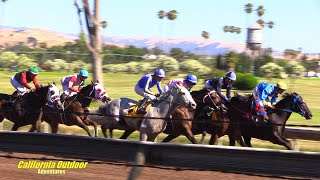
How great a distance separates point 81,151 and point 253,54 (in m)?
44.3

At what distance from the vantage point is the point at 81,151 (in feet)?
23.5

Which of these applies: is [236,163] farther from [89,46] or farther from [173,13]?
[173,13]

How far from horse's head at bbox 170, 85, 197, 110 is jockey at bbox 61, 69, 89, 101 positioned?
11.2ft

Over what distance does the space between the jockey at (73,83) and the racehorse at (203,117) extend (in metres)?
3.01

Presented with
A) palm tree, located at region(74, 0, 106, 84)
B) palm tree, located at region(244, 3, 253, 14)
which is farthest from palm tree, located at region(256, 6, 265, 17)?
palm tree, located at region(74, 0, 106, 84)

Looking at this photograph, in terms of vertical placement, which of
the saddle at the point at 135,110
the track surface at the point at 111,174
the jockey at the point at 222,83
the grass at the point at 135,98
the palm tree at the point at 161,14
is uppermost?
the palm tree at the point at 161,14

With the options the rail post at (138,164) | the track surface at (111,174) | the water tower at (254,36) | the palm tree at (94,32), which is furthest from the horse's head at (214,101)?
the water tower at (254,36)

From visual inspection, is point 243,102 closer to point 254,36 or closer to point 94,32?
point 94,32

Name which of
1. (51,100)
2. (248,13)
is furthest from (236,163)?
(248,13)

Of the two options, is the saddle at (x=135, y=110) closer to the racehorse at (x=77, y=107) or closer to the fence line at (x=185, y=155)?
the racehorse at (x=77, y=107)

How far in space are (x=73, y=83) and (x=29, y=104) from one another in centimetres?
121

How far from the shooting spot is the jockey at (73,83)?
13828 millimetres

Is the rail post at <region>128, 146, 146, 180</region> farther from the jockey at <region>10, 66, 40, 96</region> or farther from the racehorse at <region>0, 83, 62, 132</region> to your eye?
the jockey at <region>10, 66, 40, 96</region>

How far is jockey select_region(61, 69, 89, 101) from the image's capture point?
13.8 m
